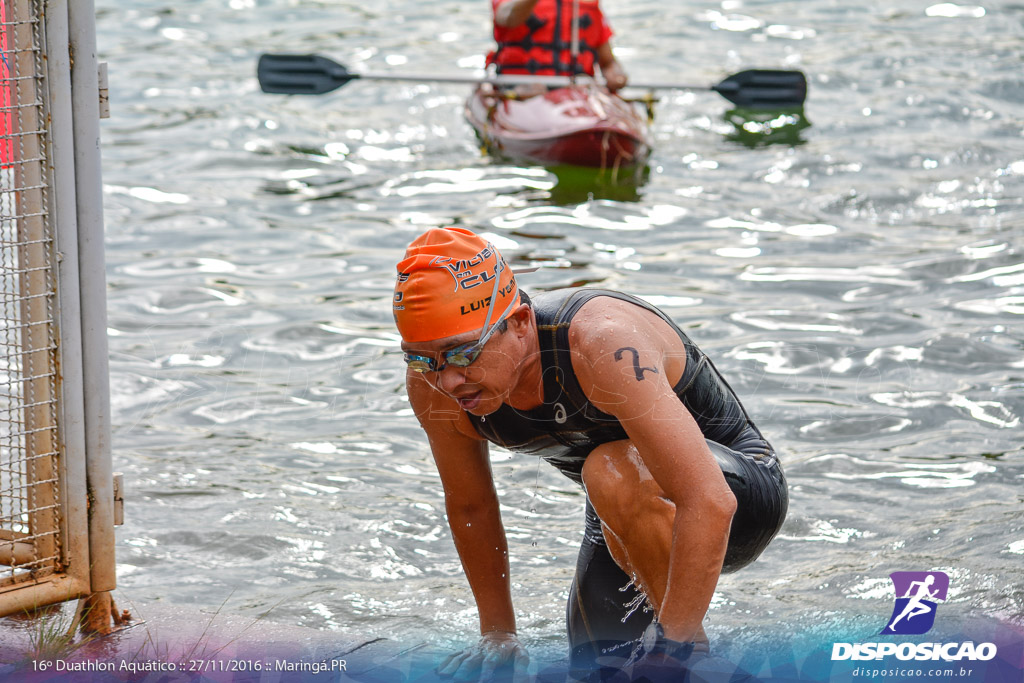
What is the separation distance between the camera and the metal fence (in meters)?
3.15

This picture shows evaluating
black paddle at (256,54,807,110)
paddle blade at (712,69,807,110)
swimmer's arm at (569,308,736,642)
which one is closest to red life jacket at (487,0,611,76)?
black paddle at (256,54,807,110)

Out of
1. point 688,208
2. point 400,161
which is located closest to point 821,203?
point 688,208

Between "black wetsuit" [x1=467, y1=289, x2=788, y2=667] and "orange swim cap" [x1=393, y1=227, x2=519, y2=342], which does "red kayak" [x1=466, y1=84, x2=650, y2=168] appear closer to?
"black wetsuit" [x1=467, y1=289, x2=788, y2=667]

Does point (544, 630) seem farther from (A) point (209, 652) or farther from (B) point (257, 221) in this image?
(B) point (257, 221)

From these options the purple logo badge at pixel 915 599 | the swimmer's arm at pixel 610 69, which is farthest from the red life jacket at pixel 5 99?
the swimmer's arm at pixel 610 69

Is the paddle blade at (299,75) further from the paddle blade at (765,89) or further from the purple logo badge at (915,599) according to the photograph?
the purple logo badge at (915,599)

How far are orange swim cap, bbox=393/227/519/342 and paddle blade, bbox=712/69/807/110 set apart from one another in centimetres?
830

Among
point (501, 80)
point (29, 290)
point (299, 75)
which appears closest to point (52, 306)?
point (29, 290)

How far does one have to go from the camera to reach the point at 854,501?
477 cm

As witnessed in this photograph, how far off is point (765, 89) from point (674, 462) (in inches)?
340

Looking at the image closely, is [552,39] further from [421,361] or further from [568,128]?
[421,361]

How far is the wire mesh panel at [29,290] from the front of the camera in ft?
10.3

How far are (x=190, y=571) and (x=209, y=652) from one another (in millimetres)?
1035

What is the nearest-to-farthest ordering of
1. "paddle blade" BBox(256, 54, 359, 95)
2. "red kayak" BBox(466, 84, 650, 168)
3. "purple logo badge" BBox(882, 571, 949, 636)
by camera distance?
"purple logo badge" BBox(882, 571, 949, 636), "red kayak" BBox(466, 84, 650, 168), "paddle blade" BBox(256, 54, 359, 95)
